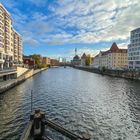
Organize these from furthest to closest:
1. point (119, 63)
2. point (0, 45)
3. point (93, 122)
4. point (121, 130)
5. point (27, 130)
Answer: point (119, 63)
point (0, 45)
point (93, 122)
point (121, 130)
point (27, 130)

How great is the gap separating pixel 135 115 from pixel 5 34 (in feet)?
289

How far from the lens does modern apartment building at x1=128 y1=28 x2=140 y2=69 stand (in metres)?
131

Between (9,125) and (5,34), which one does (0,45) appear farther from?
(9,125)

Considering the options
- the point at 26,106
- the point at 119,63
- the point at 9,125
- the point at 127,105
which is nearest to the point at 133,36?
the point at 119,63

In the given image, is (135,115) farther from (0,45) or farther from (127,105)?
(0,45)

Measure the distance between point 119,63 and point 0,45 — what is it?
122 metres

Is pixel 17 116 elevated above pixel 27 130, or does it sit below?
below

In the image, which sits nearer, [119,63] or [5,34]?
[5,34]

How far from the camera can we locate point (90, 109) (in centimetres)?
3362

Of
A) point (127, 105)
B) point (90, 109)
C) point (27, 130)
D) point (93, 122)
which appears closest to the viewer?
point (27, 130)

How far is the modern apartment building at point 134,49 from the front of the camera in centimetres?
13062

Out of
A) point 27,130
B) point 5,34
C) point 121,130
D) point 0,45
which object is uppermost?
point 5,34

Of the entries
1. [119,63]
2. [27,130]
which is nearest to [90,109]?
[27,130]

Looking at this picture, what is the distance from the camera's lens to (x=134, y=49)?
447 ft
